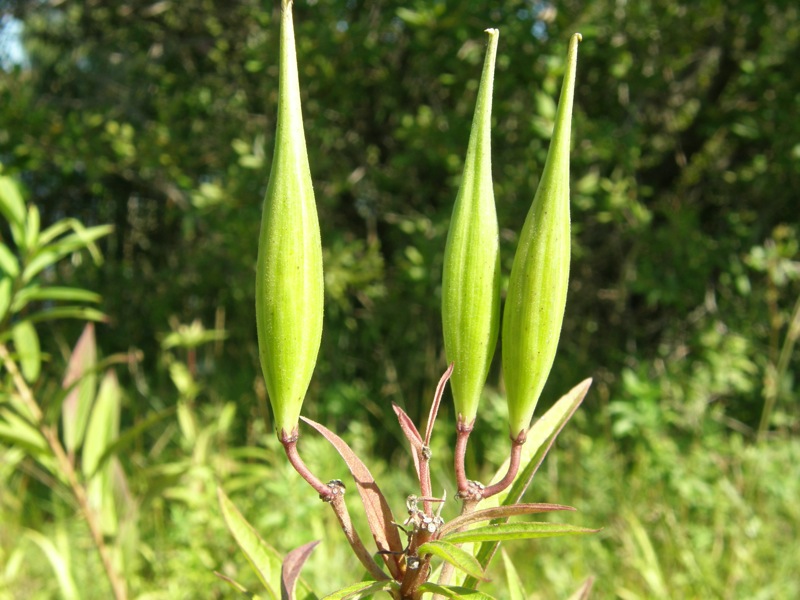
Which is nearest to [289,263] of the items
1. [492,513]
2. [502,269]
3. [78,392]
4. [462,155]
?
[492,513]

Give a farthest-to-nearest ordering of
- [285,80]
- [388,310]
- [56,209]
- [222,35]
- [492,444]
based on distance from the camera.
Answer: [56,209] → [222,35] → [388,310] → [492,444] → [285,80]

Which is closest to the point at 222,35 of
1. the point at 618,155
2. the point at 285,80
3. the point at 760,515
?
the point at 618,155

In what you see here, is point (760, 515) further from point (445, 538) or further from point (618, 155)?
point (445, 538)

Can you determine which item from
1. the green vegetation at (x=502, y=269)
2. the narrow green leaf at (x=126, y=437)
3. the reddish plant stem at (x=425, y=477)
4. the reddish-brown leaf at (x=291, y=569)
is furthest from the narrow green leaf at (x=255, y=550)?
the green vegetation at (x=502, y=269)

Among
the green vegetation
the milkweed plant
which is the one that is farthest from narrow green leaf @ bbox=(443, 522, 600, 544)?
the green vegetation

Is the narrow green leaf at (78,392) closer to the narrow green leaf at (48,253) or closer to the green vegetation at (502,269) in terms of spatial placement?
the narrow green leaf at (48,253)
